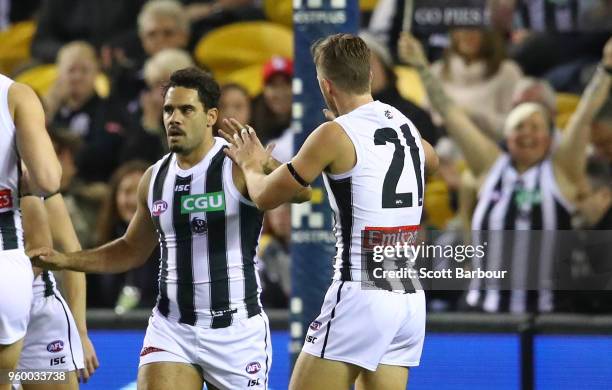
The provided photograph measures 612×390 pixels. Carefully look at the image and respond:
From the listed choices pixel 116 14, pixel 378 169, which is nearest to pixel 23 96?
pixel 378 169

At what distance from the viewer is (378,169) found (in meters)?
5.17

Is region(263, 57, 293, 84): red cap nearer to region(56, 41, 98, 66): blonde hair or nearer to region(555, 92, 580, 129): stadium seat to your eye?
region(56, 41, 98, 66): blonde hair

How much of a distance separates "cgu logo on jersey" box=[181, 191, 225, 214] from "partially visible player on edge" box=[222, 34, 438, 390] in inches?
12.2

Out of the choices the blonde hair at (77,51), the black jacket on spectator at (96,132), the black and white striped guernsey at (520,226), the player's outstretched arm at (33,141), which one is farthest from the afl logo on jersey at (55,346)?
the blonde hair at (77,51)

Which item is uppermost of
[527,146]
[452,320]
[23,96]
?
[23,96]

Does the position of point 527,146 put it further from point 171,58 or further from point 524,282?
point 171,58

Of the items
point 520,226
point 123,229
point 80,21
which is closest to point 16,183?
point 123,229

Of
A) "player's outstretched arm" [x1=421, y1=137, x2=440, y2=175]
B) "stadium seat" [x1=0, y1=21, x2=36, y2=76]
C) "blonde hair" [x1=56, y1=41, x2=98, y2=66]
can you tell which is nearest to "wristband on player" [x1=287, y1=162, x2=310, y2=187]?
"player's outstretched arm" [x1=421, y1=137, x2=440, y2=175]

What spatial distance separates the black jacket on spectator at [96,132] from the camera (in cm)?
948

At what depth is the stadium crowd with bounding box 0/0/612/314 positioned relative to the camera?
839cm

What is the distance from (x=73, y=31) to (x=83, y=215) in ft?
7.12

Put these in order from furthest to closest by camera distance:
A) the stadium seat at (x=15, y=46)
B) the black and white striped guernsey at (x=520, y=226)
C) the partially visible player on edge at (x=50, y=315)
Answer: the stadium seat at (x=15, y=46)
the black and white striped guernsey at (x=520, y=226)
the partially visible player on edge at (x=50, y=315)

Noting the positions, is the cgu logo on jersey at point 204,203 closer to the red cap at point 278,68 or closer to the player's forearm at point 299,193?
the player's forearm at point 299,193

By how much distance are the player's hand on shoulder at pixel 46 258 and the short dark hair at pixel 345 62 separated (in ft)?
4.67
